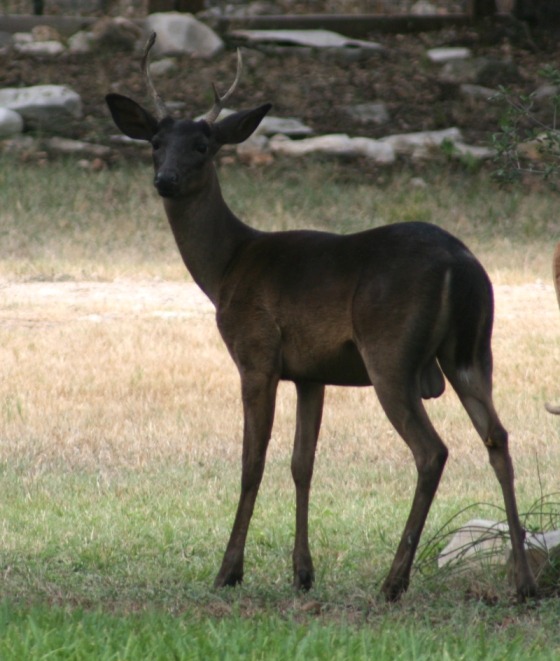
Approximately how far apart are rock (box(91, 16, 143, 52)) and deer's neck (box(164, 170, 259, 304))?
15312 millimetres

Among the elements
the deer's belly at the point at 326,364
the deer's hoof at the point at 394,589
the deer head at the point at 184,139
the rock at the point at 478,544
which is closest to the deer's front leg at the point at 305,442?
the deer's belly at the point at 326,364

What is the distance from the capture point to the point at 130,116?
629cm

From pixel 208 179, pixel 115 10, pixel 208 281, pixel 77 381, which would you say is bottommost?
pixel 115 10

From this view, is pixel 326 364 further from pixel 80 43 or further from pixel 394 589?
pixel 80 43

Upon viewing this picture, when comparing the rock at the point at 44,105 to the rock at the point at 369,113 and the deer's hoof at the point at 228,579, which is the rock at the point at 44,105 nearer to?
the rock at the point at 369,113

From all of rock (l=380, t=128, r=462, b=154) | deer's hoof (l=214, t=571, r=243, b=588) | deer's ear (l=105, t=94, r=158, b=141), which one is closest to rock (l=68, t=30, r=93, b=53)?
rock (l=380, t=128, r=462, b=154)

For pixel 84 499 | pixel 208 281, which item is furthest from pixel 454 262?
pixel 84 499

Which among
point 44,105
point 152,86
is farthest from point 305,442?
point 44,105

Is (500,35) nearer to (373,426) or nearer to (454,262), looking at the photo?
(373,426)

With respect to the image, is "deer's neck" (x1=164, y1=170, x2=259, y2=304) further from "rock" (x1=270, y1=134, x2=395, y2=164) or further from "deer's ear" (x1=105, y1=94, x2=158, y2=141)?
"rock" (x1=270, y1=134, x2=395, y2=164)

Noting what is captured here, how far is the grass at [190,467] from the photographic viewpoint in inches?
188

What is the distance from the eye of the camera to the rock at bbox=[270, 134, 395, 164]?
59.7ft

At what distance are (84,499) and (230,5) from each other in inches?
651

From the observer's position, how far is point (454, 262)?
5242 millimetres
